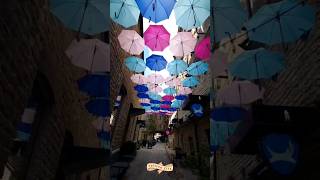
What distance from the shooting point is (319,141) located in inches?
204

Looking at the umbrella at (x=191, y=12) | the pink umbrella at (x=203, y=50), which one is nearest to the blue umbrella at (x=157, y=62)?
the pink umbrella at (x=203, y=50)

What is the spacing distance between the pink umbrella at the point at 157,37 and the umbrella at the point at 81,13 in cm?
309

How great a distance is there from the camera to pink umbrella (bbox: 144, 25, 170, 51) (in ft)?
26.8

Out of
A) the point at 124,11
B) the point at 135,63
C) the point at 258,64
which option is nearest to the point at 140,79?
the point at 135,63

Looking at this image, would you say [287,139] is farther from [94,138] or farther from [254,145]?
[94,138]

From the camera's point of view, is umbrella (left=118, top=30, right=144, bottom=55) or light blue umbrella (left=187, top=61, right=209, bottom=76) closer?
umbrella (left=118, top=30, right=144, bottom=55)

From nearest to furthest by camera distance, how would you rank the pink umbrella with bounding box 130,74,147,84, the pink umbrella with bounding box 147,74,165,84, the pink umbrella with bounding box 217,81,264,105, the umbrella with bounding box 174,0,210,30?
the umbrella with bounding box 174,0,210,30 → the pink umbrella with bounding box 217,81,264,105 → the pink umbrella with bounding box 147,74,165,84 → the pink umbrella with bounding box 130,74,147,84

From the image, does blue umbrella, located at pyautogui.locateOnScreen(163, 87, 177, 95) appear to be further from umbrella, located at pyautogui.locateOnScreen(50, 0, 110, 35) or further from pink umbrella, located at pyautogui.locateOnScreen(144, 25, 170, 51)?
umbrella, located at pyautogui.locateOnScreen(50, 0, 110, 35)

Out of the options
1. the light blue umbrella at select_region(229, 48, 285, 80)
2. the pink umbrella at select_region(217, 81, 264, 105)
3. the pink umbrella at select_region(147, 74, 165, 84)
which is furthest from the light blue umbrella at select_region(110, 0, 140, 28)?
the pink umbrella at select_region(147, 74, 165, 84)

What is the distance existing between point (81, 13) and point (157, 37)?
353 centimetres

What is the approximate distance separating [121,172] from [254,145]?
430 inches

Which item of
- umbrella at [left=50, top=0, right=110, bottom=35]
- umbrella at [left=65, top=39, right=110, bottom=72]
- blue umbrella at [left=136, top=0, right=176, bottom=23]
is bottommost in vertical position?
umbrella at [left=65, top=39, right=110, bottom=72]

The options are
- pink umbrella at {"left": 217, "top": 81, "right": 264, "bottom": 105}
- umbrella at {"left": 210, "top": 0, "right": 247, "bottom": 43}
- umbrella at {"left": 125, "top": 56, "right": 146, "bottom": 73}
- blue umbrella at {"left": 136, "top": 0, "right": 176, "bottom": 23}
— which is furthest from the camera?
umbrella at {"left": 125, "top": 56, "right": 146, "bottom": 73}

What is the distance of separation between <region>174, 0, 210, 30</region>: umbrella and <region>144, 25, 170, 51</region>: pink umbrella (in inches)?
37.1
